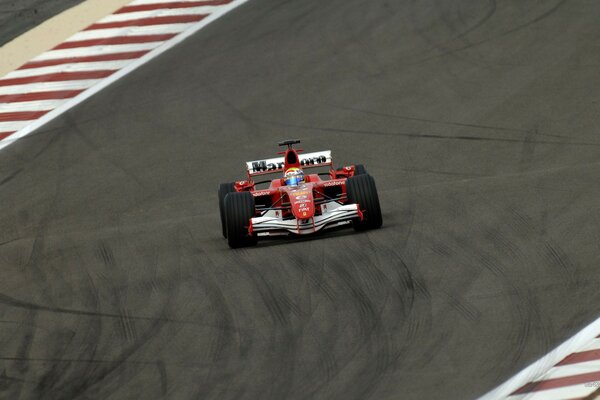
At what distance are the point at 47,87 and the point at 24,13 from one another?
258cm

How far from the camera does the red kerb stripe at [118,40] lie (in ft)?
71.6

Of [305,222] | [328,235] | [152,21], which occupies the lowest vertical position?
[328,235]

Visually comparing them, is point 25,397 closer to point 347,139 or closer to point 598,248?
point 598,248

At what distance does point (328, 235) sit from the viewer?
1336 centimetres

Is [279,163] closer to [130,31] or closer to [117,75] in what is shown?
[117,75]

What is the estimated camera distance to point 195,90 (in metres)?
20.7

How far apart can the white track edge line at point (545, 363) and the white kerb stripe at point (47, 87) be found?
13.4 meters

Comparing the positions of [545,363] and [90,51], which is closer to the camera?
[545,363]

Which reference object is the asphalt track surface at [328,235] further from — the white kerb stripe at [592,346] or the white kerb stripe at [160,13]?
the white kerb stripe at [160,13]

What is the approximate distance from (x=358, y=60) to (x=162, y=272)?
9.58 metres

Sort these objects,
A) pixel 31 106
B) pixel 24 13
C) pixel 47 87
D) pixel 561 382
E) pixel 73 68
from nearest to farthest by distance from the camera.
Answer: pixel 561 382 → pixel 31 106 → pixel 47 87 → pixel 73 68 → pixel 24 13

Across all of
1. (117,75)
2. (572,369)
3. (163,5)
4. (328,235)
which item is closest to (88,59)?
(117,75)

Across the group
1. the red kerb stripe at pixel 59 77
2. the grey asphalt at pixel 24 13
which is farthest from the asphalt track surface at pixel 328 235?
the grey asphalt at pixel 24 13

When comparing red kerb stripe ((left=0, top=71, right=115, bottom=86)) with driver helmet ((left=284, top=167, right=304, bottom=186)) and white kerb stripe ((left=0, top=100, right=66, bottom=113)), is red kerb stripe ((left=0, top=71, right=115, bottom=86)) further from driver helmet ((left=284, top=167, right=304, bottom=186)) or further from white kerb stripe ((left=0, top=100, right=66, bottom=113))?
driver helmet ((left=284, top=167, right=304, bottom=186))
